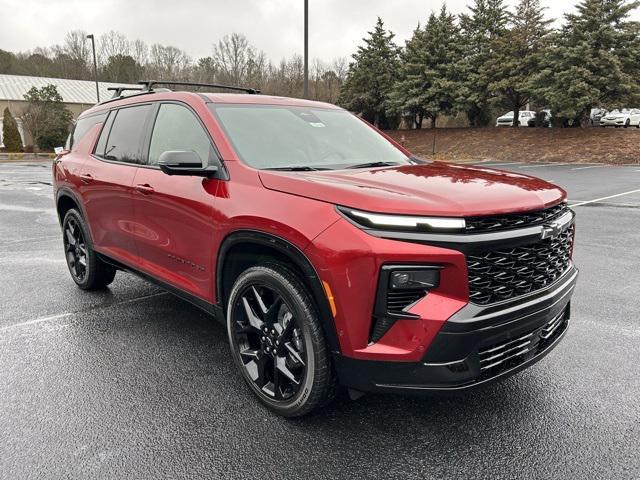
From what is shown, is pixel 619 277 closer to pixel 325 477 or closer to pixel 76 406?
pixel 325 477

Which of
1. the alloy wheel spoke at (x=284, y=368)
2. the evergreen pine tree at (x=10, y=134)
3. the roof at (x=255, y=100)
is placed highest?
the evergreen pine tree at (x=10, y=134)

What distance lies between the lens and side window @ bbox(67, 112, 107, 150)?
15.5ft

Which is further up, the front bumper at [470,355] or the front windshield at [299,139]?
the front windshield at [299,139]

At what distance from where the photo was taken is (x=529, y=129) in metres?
32.7

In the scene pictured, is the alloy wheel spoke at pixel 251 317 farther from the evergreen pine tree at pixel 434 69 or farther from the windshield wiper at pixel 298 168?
the evergreen pine tree at pixel 434 69

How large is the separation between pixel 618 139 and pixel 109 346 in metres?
30.9

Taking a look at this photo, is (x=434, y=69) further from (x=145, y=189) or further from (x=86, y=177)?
(x=145, y=189)

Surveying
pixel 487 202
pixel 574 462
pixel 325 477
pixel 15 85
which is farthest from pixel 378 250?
pixel 15 85

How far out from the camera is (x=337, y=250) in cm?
225

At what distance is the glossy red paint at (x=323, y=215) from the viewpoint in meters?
2.19

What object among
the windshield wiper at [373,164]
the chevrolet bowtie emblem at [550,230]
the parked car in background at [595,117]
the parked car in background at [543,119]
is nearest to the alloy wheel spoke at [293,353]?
the windshield wiper at [373,164]

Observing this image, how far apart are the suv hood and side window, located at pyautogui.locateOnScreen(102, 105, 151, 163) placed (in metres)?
1.64

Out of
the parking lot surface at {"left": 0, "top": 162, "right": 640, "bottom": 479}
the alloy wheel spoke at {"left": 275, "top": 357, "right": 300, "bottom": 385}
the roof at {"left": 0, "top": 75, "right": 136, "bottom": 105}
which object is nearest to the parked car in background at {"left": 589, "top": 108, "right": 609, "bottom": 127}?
the parking lot surface at {"left": 0, "top": 162, "right": 640, "bottom": 479}

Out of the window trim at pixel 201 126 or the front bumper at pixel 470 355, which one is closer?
the front bumper at pixel 470 355
